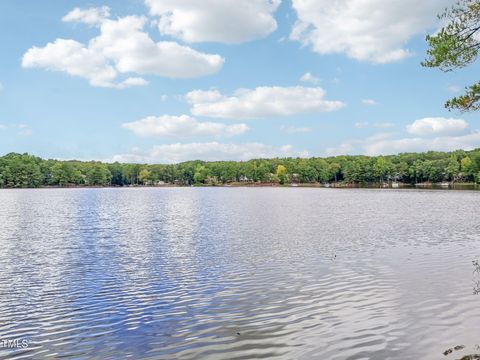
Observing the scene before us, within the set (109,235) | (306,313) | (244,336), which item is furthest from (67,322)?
(109,235)

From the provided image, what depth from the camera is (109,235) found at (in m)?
41.6

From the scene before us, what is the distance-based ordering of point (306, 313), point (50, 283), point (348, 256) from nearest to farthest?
point (306, 313) < point (50, 283) < point (348, 256)

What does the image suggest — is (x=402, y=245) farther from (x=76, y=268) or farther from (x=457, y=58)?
(x=76, y=268)

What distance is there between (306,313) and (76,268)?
15.4m

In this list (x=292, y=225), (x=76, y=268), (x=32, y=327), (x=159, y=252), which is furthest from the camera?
(x=292, y=225)

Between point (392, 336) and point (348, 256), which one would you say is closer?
point (392, 336)

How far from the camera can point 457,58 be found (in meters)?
16.7

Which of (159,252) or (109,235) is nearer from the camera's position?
(159,252)

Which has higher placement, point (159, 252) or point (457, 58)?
point (457, 58)

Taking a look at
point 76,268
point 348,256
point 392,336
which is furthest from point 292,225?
point 392,336

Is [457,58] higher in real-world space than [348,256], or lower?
higher

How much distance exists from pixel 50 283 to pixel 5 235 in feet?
76.8

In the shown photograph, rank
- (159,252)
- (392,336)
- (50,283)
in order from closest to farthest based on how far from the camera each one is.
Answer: (392,336)
(50,283)
(159,252)

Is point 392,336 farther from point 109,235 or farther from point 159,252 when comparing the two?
point 109,235
